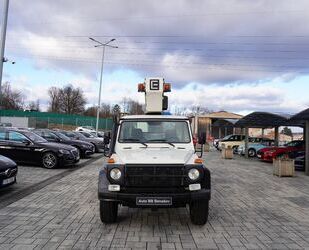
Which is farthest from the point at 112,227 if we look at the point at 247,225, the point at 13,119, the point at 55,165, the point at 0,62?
the point at 13,119

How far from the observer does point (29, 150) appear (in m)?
15.2

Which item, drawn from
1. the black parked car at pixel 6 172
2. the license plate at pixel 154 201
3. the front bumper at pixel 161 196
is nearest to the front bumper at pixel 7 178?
the black parked car at pixel 6 172

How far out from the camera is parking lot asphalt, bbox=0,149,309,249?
591 cm

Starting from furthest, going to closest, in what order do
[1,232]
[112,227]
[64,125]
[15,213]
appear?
[64,125] → [15,213] → [112,227] → [1,232]

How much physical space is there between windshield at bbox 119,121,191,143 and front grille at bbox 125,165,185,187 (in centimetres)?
137

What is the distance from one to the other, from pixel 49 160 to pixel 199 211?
32.4ft

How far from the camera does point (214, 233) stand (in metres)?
6.53

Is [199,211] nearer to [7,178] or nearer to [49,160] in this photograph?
[7,178]

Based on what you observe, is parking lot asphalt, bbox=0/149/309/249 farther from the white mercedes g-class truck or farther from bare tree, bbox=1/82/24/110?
bare tree, bbox=1/82/24/110

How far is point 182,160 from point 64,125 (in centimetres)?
5802

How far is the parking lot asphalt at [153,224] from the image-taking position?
5910mm

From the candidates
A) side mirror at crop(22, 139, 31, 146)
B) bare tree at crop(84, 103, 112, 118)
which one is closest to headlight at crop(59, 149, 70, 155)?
side mirror at crop(22, 139, 31, 146)

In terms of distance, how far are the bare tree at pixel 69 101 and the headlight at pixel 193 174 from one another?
10030 centimetres

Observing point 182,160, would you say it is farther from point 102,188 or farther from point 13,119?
point 13,119
